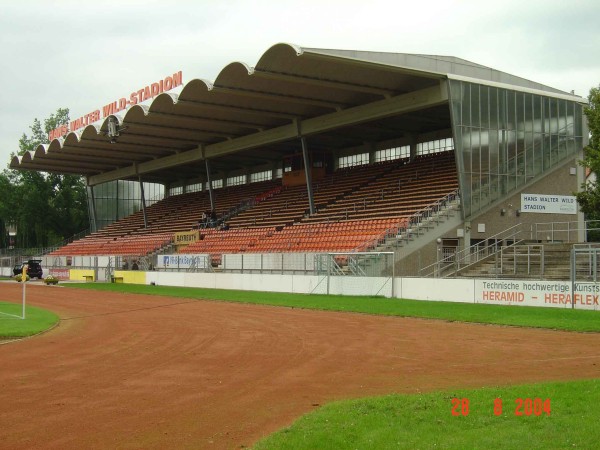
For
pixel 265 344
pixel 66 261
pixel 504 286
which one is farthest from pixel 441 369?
pixel 66 261

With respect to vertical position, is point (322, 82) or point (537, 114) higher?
point (322, 82)

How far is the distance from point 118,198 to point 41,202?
32.1 ft

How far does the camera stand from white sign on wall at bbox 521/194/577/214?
134 ft

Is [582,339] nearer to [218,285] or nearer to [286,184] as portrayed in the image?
[218,285]

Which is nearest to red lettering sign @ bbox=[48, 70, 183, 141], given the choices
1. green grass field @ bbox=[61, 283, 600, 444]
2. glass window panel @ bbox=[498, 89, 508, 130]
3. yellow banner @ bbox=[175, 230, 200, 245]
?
yellow banner @ bbox=[175, 230, 200, 245]

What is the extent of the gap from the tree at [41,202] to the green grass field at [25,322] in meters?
63.5

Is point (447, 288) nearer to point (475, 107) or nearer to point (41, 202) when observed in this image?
point (475, 107)

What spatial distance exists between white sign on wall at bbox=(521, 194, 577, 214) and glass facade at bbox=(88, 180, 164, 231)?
5280cm

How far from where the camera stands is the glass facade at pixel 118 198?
8444 cm

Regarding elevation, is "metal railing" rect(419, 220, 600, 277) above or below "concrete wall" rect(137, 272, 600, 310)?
above

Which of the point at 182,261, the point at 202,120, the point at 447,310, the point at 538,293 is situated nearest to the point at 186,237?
the point at 182,261

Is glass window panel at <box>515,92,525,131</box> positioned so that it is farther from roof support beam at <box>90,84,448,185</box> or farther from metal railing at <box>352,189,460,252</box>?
metal railing at <box>352,189,460,252</box>

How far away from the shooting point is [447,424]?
26.6 feet

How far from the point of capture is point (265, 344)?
666 inches
